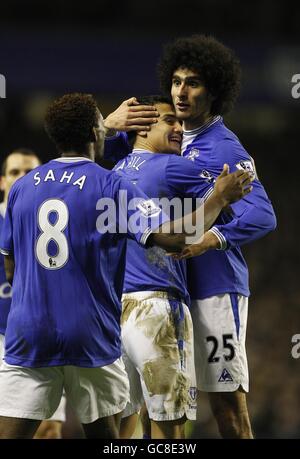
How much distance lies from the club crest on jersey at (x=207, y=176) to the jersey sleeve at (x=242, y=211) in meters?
0.05

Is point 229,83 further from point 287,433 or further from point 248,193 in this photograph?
point 287,433

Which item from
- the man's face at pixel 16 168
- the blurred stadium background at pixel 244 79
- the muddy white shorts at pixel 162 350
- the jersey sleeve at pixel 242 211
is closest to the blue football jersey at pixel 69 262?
the muddy white shorts at pixel 162 350

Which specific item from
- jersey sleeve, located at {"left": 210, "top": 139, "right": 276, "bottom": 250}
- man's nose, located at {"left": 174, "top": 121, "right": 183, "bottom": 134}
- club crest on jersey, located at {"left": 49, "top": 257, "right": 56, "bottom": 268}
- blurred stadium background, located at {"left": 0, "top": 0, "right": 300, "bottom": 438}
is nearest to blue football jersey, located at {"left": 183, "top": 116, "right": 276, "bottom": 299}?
jersey sleeve, located at {"left": 210, "top": 139, "right": 276, "bottom": 250}

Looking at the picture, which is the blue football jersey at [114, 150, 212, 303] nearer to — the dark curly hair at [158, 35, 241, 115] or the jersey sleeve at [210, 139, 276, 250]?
the jersey sleeve at [210, 139, 276, 250]

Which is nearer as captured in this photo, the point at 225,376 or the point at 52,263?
the point at 52,263

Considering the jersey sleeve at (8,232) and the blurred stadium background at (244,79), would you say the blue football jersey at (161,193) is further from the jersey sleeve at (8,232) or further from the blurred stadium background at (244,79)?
the blurred stadium background at (244,79)

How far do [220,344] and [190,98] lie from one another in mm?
1505

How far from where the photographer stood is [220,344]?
5.66 m

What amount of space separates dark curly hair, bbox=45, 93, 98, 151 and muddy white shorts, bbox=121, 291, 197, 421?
96 cm

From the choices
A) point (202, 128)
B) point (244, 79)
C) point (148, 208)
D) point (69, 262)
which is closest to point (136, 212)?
point (148, 208)

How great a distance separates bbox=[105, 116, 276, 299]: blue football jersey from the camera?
17.6ft

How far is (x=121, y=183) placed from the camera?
4883 mm

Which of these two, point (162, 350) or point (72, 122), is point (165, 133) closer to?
point (72, 122)

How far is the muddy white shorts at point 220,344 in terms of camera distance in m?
5.64
